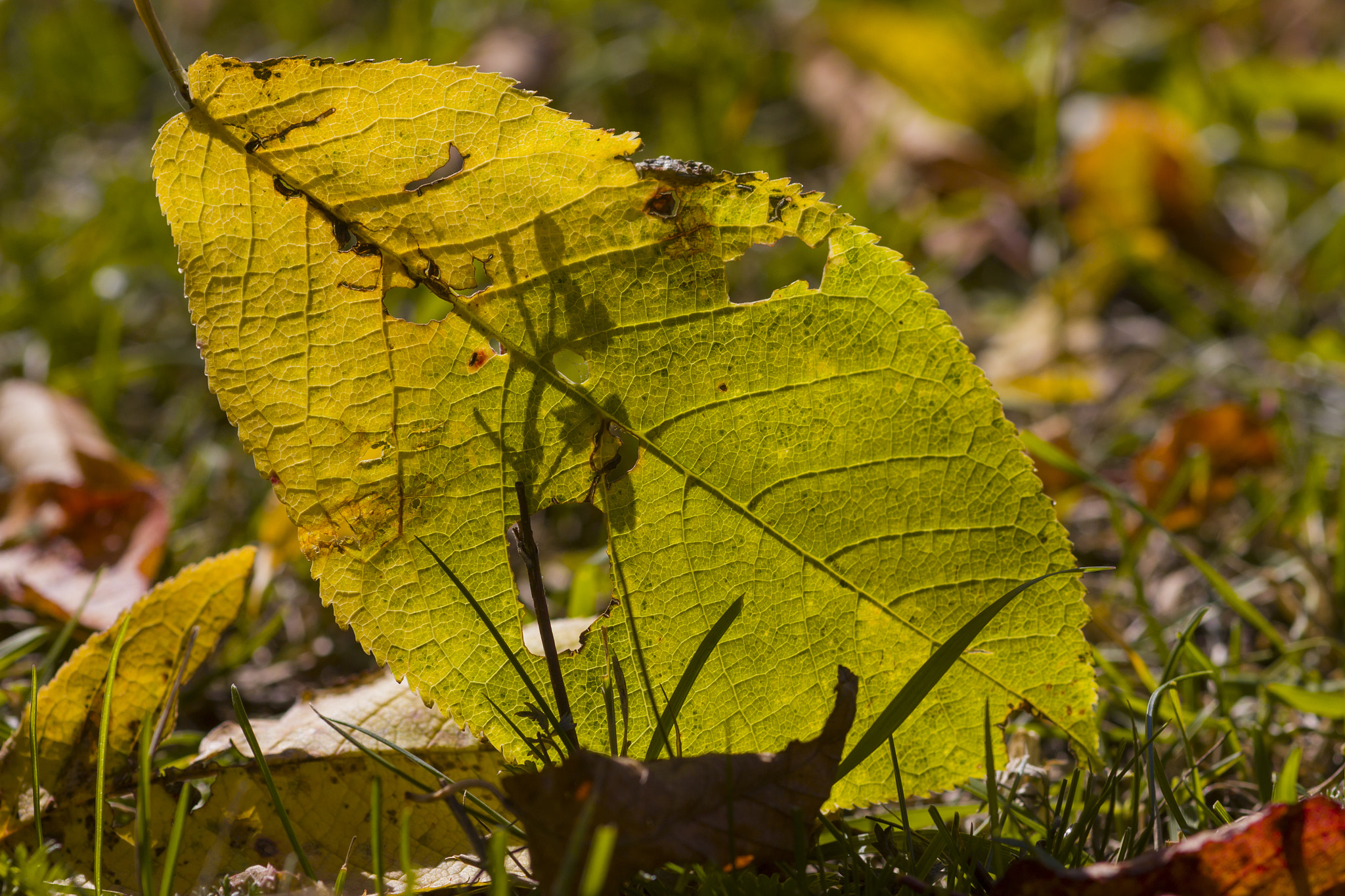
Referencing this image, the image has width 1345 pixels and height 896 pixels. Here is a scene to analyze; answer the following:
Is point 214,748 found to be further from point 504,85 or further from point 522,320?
point 504,85

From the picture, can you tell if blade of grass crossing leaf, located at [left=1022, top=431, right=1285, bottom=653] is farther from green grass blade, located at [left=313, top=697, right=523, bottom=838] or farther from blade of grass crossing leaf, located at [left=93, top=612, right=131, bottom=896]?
blade of grass crossing leaf, located at [left=93, top=612, right=131, bottom=896]

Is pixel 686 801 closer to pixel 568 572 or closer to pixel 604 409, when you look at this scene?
pixel 604 409

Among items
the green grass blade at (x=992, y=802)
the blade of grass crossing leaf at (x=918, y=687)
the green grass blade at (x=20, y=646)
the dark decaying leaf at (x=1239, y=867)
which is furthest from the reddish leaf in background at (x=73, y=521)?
the dark decaying leaf at (x=1239, y=867)

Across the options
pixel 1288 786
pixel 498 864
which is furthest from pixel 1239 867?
pixel 498 864

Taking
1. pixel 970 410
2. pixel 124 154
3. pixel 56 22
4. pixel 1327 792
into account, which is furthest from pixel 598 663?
pixel 56 22

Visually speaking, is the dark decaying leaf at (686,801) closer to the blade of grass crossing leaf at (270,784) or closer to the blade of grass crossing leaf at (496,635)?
the blade of grass crossing leaf at (496,635)

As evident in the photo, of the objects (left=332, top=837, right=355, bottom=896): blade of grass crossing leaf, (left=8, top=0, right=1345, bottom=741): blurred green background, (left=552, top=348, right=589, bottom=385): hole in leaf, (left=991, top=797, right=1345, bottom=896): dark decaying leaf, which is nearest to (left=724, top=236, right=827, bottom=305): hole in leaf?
(left=8, top=0, right=1345, bottom=741): blurred green background
